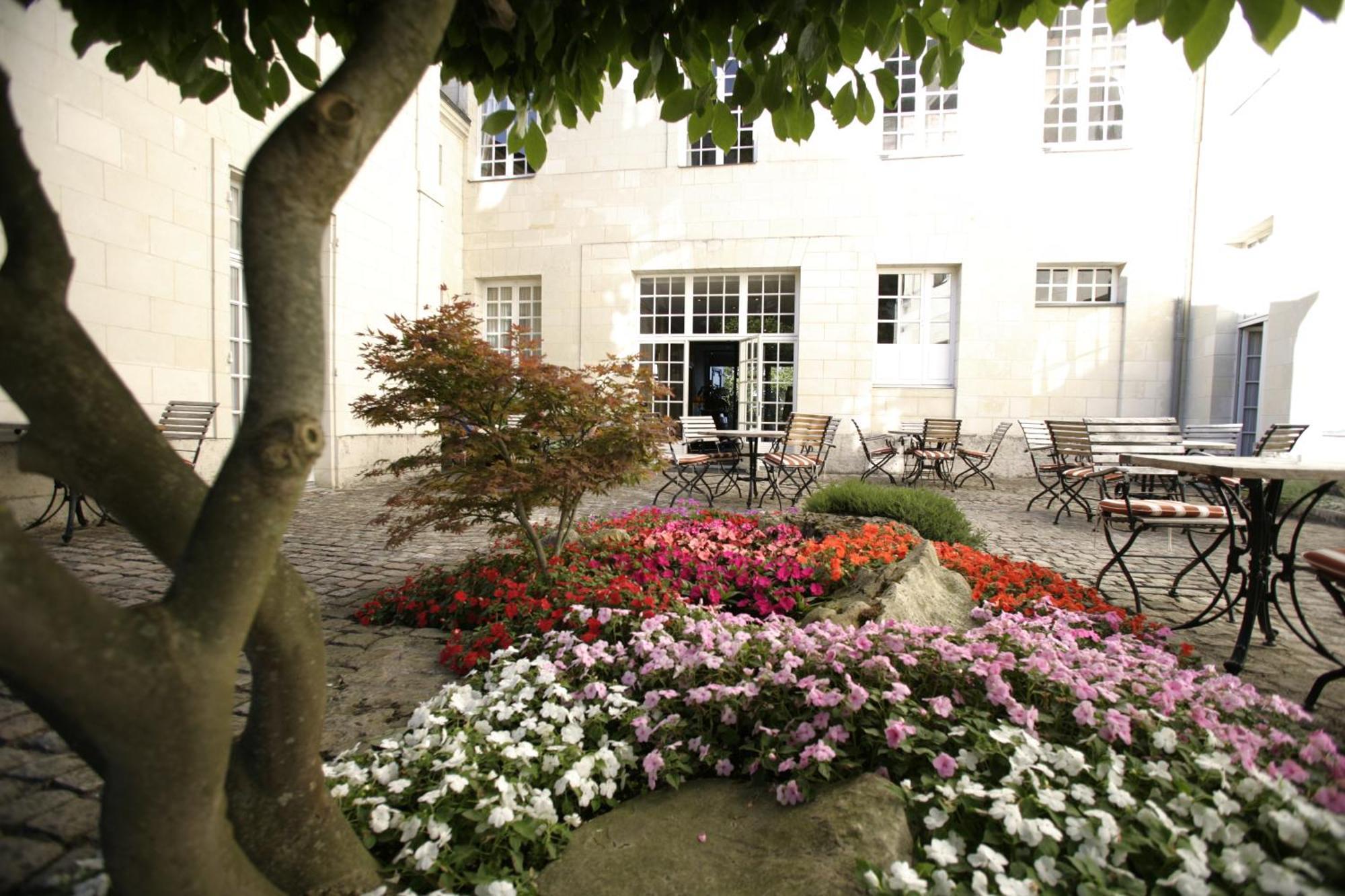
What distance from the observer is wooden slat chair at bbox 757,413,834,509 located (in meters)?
7.65

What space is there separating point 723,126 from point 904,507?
3.61 m

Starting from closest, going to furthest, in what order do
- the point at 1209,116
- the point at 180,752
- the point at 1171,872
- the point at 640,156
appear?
1. the point at 180,752
2. the point at 1171,872
3. the point at 1209,116
4. the point at 640,156

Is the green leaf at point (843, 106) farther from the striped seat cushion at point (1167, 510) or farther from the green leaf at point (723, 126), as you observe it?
the striped seat cushion at point (1167, 510)

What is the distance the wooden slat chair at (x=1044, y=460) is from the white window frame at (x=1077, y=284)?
2.13m

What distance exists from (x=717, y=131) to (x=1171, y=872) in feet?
7.55

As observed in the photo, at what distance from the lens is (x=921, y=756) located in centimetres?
171

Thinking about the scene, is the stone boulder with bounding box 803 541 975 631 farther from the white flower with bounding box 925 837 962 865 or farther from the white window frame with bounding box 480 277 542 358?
the white window frame with bounding box 480 277 542 358

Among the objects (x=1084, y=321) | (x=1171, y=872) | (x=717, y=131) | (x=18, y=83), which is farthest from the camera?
(x=1084, y=321)

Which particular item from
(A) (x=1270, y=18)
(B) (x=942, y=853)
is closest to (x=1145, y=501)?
(A) (x=1270, y=18)

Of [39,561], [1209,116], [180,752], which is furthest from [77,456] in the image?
[1209,116]

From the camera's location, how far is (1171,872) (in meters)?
1.28

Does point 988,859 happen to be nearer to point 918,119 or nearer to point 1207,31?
point 1207,31

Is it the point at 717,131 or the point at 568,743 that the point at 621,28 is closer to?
the point at 717,131

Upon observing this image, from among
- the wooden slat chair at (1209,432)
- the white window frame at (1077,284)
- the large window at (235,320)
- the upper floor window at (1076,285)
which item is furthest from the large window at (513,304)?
the wooden slat chair at (1209,432)
